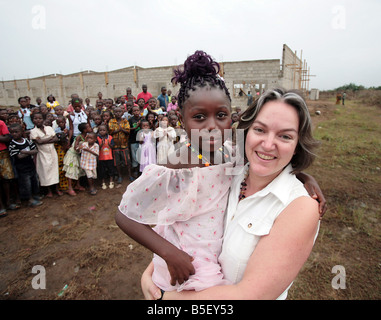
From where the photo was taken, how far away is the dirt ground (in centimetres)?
282

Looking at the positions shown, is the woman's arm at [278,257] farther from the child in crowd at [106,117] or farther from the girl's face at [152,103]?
the girl's face at [152,103]

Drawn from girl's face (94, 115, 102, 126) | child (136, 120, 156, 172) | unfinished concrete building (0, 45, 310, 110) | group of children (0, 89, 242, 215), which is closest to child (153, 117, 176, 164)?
group of children (0, 89, 242, 215)

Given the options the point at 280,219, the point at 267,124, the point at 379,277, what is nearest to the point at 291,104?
the point at 267,124

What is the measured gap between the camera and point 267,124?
3.93 ft

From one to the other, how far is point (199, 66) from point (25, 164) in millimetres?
4857

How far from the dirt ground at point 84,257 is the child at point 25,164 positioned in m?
0.35

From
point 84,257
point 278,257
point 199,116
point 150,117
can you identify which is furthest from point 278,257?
point 150,117

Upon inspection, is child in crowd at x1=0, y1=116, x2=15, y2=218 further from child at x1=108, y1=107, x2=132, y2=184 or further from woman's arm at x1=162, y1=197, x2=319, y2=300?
woman's arm at x1=162, y1=197, x2=319, y2=300

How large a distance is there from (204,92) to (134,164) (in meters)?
5.42

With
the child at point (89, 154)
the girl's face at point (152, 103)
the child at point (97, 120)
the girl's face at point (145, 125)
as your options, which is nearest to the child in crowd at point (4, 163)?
the child at point (89, 154)

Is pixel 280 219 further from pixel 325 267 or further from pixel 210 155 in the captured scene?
pixel 325 267

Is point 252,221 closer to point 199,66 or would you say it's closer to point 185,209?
point 185,209

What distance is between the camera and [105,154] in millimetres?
5812

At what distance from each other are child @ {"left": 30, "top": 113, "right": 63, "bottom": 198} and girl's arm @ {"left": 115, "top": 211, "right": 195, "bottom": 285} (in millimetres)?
4780
